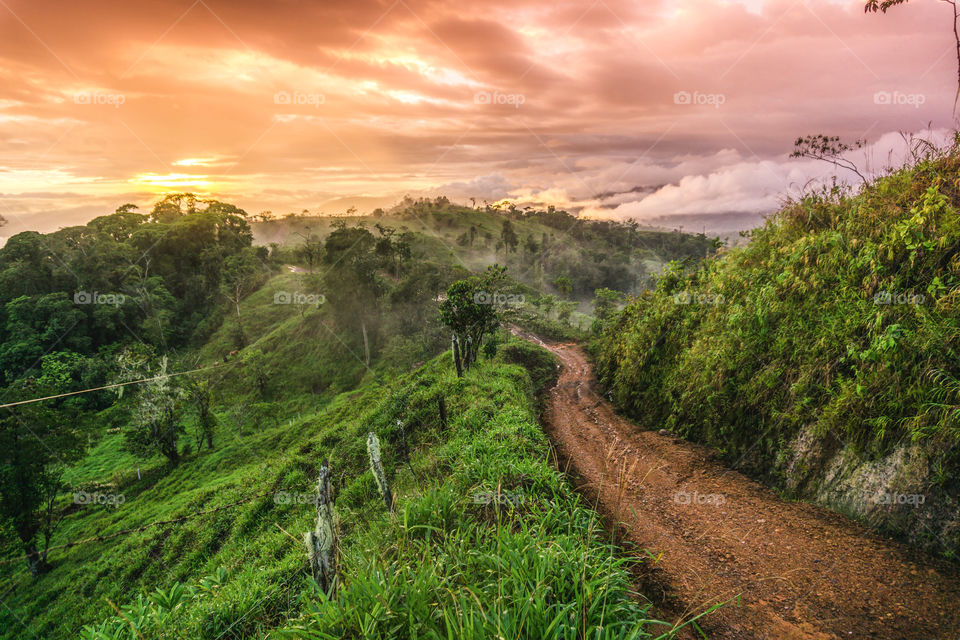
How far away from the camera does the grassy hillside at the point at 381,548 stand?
126 inches

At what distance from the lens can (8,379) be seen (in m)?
50.5

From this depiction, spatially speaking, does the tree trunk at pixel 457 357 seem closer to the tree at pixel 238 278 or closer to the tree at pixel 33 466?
the tree at pixel 33 466

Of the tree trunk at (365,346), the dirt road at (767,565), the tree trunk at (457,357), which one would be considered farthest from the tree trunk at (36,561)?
the dirt road at (767,565)

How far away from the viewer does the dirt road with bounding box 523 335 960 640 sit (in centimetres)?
422

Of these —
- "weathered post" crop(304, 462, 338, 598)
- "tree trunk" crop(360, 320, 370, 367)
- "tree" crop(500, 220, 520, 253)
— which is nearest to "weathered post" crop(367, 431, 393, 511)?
"weathered post" crop(304, 462, 338, 598)

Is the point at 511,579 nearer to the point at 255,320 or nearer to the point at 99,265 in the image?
the point at 255,320

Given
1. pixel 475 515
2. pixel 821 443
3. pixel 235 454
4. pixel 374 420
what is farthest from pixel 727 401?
pixel 235 454

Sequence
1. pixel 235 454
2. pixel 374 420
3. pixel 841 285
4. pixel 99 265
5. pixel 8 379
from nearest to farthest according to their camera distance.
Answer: pixel 841 285, pixel 374 420, pixel 235 454, pixel 8 379, pixel 99 265

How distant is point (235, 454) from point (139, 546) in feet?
43.1

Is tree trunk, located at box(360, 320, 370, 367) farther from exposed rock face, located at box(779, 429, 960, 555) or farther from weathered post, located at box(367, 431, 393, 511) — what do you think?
exposed rock face, located at box(779, 429, 960, 555)

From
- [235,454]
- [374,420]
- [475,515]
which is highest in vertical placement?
[475,515]

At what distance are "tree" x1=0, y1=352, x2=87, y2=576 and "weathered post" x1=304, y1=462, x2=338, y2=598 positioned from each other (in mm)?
29586

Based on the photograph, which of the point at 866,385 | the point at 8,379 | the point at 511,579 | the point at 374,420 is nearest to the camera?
the point at 511,579

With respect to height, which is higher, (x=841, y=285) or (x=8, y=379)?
(x=841, y=285)
